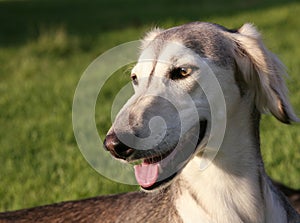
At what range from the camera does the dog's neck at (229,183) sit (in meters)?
5.33

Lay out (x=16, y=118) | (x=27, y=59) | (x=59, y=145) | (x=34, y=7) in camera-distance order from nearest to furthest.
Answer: (x=59, y=145) < (x=16, y=118) < (x=27, y=59) < (x=34, y=7)

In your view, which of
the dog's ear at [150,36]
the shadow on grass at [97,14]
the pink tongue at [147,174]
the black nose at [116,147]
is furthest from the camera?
the shadow on grass at [97,14]

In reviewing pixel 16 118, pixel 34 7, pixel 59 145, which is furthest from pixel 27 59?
pixel 34 7

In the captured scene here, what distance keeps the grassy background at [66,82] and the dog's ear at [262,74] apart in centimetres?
18

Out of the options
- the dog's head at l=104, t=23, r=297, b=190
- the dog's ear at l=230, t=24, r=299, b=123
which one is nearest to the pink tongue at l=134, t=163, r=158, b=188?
the dog's head at l=104, t=23, r=297, b=190

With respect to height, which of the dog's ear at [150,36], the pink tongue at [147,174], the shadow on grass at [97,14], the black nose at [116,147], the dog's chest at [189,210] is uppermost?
the shadow on grass at [97,14]

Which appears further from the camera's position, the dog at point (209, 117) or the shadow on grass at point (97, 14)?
the shadow on grass at point (97, 14)

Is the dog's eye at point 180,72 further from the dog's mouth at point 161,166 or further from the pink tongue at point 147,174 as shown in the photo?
the pink tongue at point 147,174

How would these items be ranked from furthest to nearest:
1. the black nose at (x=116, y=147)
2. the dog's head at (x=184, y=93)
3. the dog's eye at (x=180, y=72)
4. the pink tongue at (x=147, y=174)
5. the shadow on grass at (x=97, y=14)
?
the shadow on grass at (x=97, y=14), the dog's eye at (x=180, y=72), the pink tongue at (x=147, y=174), the dog's head at (x=184, y=93), the black nose at (x=116, y=147)

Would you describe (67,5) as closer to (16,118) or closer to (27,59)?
(27,59)

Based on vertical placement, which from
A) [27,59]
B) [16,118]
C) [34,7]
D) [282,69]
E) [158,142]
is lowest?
[158,142]

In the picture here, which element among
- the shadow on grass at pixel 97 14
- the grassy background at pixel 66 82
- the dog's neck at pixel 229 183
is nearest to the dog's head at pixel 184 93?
the dog's neck at pixel 229 183

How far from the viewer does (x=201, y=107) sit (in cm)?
515

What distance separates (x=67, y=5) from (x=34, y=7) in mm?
2019
